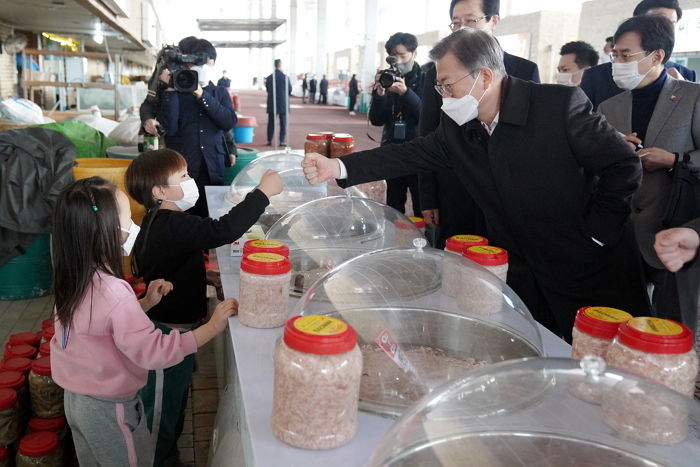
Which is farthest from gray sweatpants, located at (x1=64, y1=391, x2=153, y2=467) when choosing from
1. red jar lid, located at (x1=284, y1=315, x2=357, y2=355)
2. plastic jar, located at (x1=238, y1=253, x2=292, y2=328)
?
red jar lid, located at (x1=284, y1=315, x2=357, y2=355)

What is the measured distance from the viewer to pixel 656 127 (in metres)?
2.46

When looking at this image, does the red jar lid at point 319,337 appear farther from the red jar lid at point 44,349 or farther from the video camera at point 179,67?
the video camera at point 179,67

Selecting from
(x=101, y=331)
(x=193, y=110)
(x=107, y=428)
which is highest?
(x=193, y=110)

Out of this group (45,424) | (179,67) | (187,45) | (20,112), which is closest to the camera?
(45,424)

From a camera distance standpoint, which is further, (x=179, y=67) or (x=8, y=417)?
(x=179, y=67)

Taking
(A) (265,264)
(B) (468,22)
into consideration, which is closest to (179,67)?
(B) (468,22)

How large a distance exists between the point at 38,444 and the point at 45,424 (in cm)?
11

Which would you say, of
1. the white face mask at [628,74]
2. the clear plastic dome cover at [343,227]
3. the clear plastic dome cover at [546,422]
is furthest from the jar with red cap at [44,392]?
the white face mask at [628,74]

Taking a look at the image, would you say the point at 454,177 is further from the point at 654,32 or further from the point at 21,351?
the point at 21,351

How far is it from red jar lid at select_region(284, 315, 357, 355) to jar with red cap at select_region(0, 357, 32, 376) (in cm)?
169

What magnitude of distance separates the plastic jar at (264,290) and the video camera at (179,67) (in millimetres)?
2500

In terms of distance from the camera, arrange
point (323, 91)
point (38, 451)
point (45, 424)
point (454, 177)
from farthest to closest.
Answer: point (323, 91) < point (454, 177) < point (45, 424) < point (38, 451)

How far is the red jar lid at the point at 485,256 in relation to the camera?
5.17 ft

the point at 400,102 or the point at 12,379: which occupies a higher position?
the point at 400,102
